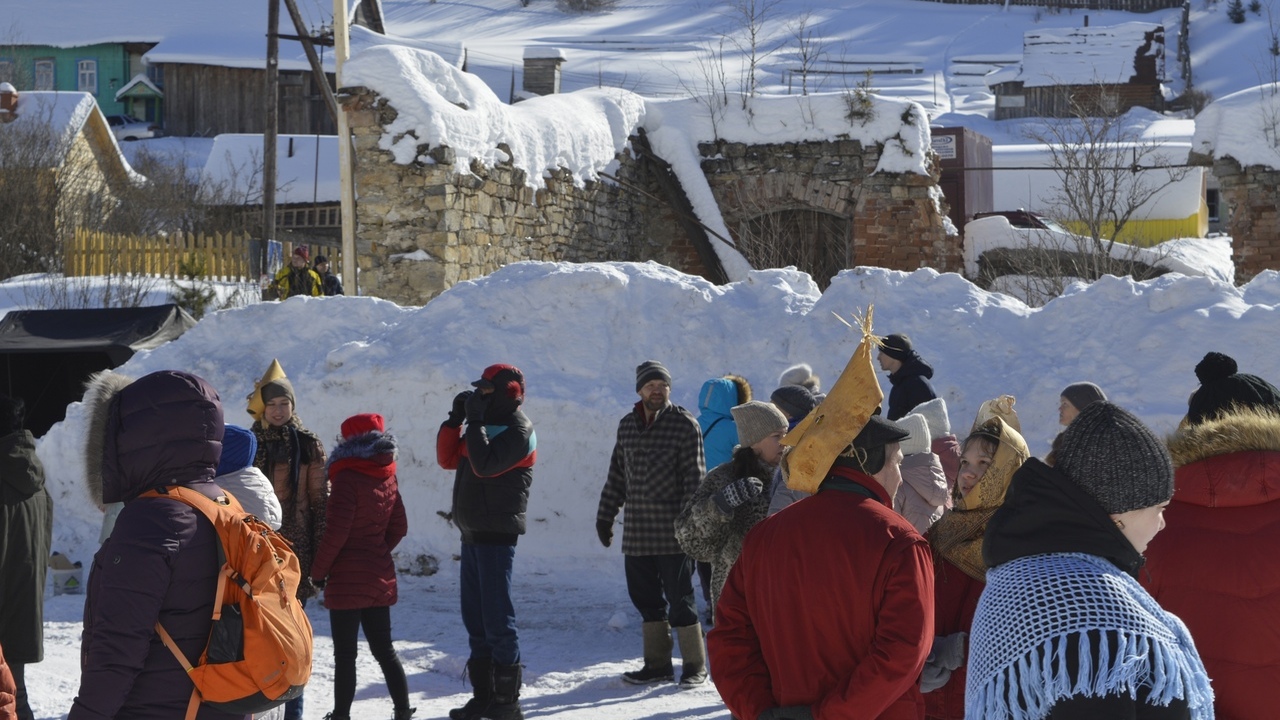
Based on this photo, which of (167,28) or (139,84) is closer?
(139,84)

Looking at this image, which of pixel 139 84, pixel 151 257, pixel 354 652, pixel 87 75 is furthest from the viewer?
pixel 87 75

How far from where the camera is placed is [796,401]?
5.05m

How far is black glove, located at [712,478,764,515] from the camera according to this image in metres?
4.45

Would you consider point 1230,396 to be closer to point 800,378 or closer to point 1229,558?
point 1229,558

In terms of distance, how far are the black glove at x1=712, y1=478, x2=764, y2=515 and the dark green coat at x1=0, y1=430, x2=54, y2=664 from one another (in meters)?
2.65

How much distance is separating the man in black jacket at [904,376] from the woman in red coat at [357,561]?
2.80 meters

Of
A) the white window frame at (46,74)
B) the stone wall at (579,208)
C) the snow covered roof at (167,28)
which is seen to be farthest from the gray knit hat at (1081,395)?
the white window frame at (46,74)

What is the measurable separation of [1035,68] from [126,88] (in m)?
30.9

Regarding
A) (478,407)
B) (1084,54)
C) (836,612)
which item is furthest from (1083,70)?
(836,612)

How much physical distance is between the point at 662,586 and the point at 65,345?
291 inches

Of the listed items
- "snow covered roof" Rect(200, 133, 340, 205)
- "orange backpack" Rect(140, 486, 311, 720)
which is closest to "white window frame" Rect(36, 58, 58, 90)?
"snow covered roof" Rect(200, 133, 340, 205)

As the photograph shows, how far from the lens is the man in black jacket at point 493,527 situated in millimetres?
5352

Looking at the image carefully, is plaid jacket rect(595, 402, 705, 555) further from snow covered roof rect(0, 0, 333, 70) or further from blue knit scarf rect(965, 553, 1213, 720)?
snow covered roof rect(0, 0, 333, 70)

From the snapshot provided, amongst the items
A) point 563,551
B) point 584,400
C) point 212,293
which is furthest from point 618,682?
point 212,293
